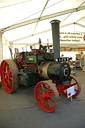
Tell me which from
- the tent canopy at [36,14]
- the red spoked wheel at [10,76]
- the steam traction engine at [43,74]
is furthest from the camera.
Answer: the tent canopy at [36,14]

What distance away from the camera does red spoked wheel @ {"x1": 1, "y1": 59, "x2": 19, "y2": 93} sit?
255cm

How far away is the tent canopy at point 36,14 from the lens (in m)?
2.78

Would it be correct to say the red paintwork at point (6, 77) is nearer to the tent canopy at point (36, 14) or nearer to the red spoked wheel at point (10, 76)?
the red spoked wheel at point (10, 76)

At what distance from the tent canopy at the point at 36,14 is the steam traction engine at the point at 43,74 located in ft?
2.71

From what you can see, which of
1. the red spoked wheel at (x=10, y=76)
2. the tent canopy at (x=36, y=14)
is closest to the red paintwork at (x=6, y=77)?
the red spoked wheel at (x=10, y=76)

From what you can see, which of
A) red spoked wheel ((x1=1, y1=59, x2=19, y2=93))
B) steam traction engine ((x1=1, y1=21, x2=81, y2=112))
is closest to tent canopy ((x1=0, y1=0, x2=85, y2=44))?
steam traction engine ((x1=1, y1=21, x2=81, y2=112))

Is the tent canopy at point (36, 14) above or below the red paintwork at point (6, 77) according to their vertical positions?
above

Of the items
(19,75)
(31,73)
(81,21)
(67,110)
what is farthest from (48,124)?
(81,21)

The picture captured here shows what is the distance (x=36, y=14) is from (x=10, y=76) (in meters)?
2.31

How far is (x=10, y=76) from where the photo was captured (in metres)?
2.86

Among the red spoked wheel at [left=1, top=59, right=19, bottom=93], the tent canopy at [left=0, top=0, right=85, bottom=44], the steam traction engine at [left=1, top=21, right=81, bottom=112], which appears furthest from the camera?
the tent canopy at [left=0, top=0, right=85, bottom=44]

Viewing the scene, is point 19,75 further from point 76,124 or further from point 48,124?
point 76,124

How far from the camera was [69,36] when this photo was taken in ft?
14.7

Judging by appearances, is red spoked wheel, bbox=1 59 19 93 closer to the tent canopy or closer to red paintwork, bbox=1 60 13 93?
red paintwork, bbox=1 60 13 93
